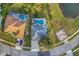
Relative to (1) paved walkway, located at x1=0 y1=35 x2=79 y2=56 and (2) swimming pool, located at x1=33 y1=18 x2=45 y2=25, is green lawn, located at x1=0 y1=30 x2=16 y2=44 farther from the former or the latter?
(2) swimming pool, located at x1=33 y1=18 x2=45 y2=25

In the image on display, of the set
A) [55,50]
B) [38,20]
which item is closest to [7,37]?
[38,20]

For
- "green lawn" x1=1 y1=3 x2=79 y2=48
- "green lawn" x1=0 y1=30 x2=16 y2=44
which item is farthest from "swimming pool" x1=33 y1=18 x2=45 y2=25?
"green lawn" x1=0 y1=30 x2=16 y2=44

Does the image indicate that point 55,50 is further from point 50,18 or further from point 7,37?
point 7,37

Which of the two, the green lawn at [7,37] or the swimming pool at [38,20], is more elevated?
the swimming pool at [38,20]

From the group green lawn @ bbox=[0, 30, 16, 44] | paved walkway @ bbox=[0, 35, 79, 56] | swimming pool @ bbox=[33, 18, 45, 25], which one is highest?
swimming pool @ bbox=[33, 18, 45, 25]

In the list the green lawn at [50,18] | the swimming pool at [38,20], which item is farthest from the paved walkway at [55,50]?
the swimming pool at [38,20]

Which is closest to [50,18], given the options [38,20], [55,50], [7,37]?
[38,20]

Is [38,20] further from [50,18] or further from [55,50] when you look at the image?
[55,50]

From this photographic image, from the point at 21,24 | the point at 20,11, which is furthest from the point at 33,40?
the point at 20,11

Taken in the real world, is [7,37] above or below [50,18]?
below

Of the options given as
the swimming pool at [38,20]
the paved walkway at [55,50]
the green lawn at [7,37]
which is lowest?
the paved walkway at [55,50]

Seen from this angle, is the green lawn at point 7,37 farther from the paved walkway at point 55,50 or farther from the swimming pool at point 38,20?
the swimming pool at point 38,20
